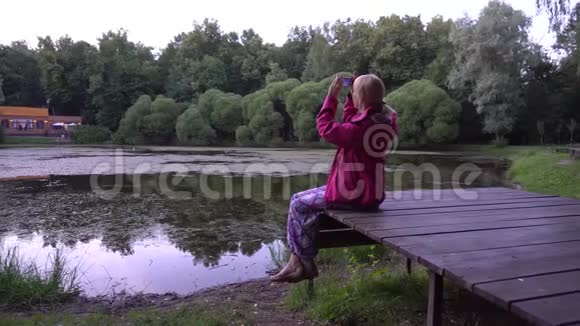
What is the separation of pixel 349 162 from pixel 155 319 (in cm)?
188

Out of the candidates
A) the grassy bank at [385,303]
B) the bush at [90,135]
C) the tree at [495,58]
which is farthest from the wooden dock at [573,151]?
the bush at [90,135]

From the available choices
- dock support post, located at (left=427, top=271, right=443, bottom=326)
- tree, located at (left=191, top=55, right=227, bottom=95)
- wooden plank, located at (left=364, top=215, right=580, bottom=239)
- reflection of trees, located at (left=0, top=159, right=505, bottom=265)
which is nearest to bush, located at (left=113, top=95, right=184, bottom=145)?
tree, located at (left=191, top=55, right=227, bottom=95)

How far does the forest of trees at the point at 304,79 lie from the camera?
3197cm

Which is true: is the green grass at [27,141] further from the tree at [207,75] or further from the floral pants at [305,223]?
the floral pants at [305,223]

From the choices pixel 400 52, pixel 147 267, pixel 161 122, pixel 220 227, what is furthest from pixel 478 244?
pixel 161 122

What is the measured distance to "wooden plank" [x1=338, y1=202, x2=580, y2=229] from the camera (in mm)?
2679

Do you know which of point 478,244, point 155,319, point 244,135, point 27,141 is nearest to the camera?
point 478,244

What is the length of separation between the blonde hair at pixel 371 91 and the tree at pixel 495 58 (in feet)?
103

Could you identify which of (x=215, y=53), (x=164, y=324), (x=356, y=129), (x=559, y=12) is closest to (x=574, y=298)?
(x=356, y=129)

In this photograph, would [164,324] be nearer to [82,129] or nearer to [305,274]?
[305,274]

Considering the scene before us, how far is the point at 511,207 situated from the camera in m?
3.30

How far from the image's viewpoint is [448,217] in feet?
9.53

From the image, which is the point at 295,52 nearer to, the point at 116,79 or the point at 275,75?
the point at 275,75

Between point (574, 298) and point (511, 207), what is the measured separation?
74.5 inches
